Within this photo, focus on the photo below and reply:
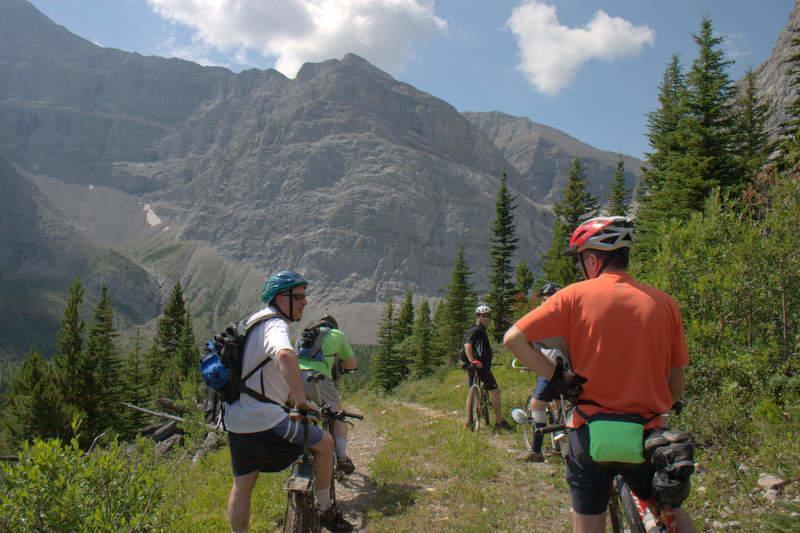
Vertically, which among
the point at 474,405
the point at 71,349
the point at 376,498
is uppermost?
the point at 474,405

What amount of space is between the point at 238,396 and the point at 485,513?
386 centimetres

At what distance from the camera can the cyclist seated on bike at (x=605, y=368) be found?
9.89 feet

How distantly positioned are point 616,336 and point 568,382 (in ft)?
1.33

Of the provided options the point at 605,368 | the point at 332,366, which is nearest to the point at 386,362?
the point at 332,366

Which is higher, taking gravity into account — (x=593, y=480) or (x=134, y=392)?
(x=593, y=480)

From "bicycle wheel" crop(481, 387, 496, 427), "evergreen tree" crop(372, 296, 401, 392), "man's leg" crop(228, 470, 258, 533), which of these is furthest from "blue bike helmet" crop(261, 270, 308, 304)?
"evergreen tree" crop(372, 296, 401, 392)

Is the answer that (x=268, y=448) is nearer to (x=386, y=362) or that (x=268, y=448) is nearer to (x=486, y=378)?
(x=486, y=378)

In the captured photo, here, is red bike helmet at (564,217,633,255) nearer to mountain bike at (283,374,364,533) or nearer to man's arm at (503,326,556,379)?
man's arm at (503,326,556,379)

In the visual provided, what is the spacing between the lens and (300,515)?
14.2 ft

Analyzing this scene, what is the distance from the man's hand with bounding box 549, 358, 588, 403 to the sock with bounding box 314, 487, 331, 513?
2.59 metres

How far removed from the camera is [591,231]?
340 cm

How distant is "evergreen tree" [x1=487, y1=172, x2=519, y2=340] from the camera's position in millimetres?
45688

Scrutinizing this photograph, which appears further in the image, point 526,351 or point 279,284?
point 279,284

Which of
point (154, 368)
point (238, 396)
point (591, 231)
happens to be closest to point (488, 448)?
point (238, 396)
